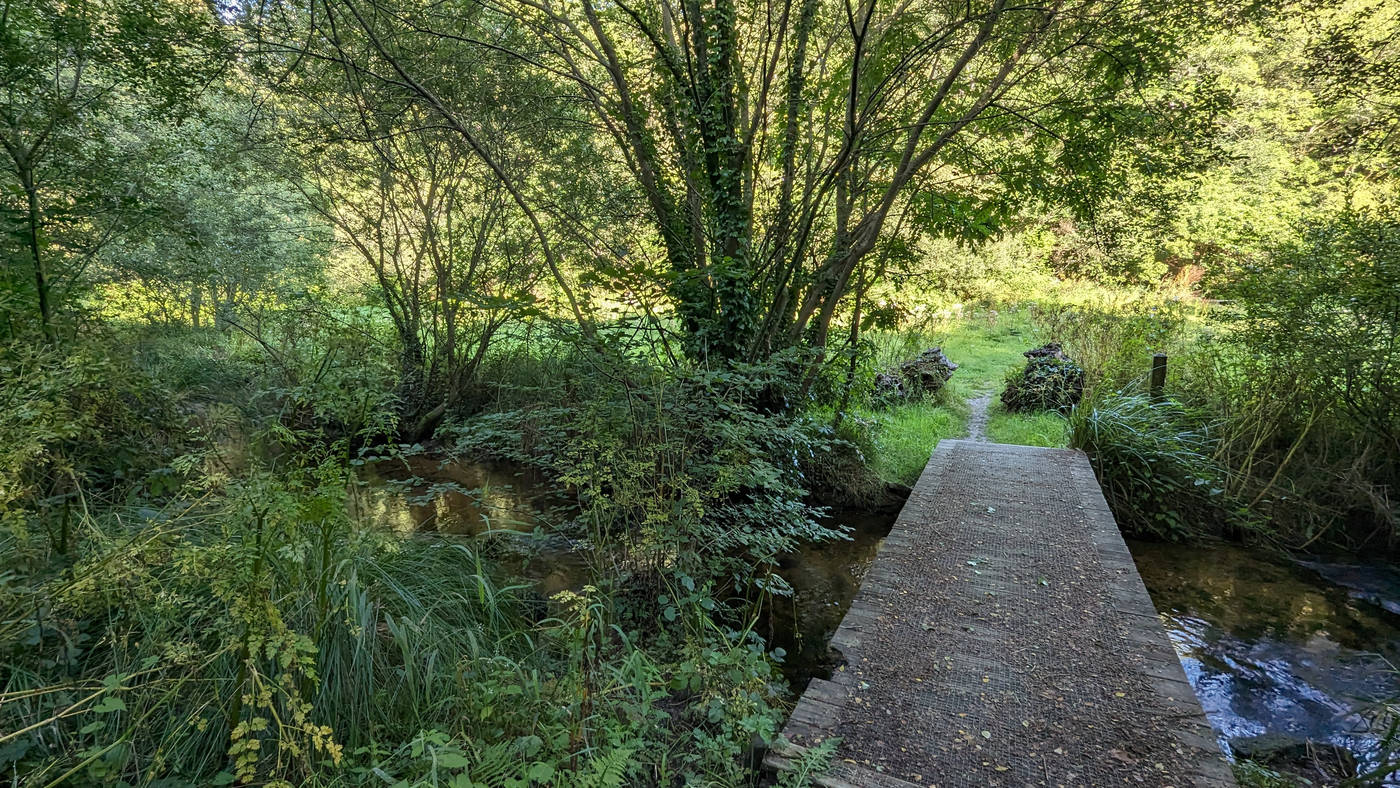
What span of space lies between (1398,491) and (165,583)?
859 centimetres

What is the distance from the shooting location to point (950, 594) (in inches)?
133

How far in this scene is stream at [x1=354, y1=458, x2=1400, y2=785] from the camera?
10.6 feet

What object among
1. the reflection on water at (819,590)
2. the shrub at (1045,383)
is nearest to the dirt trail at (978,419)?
the shrub at (1045,383)

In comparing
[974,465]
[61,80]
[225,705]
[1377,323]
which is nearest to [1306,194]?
[1377,323]

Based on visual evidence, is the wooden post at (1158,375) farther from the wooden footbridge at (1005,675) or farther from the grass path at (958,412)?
the wooden footbridge at (1005,675)

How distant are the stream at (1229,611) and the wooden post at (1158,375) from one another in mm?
1828

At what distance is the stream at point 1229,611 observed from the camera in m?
3.23

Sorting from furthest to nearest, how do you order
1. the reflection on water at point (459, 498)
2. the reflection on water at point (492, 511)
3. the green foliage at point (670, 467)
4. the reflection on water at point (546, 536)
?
the reflection on water at point (459, 498) < the reflection on water at point (492, 511) < the reflection on water at point (546, 536) < the green foliage at point (670, 467)

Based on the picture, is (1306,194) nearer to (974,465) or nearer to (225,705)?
(974,465)

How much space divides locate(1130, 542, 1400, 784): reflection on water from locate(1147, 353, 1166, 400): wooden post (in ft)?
6.02

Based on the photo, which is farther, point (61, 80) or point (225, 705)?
point (61, 80)

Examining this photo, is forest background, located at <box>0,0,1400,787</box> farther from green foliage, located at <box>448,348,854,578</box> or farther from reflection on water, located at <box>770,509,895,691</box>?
reflection on water, located at <box>770,509,895,691</box>

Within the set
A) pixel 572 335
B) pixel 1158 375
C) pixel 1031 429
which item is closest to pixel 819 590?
pixel 572 335

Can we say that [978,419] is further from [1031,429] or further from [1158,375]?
[1158,375]
